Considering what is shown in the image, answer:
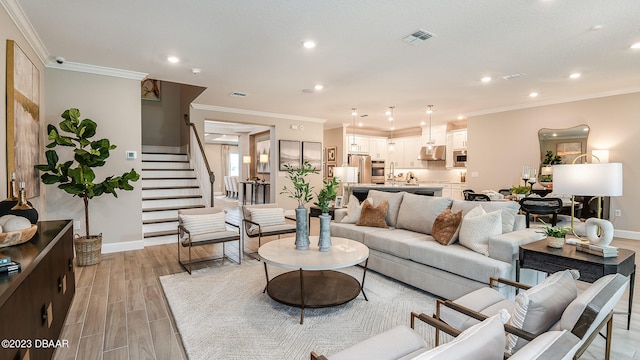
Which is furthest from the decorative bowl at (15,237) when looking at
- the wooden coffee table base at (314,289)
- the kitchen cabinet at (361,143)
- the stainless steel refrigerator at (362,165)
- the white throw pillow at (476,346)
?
the kitchen cabinet at (361,143)

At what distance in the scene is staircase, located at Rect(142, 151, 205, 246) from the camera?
17.7 feet

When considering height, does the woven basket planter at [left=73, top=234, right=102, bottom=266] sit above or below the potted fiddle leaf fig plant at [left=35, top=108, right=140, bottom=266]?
below

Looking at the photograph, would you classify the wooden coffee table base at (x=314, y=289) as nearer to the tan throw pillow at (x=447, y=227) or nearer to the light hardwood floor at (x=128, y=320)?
the light hardwood floor at (x=128, y=320)

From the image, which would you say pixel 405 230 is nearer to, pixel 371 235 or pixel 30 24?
pixel 371 235

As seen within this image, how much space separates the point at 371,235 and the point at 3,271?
316 cm

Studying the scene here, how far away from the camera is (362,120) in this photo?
899cm

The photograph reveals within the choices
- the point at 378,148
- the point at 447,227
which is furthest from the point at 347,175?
the point at 378,148

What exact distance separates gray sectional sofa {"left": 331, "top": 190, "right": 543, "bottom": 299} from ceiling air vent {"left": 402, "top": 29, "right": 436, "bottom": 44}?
186 centimetres

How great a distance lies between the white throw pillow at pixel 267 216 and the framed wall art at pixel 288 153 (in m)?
3.48

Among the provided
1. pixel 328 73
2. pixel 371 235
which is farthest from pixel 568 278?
pixel 328 73

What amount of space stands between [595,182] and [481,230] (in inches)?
37.7

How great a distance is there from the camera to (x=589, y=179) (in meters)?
2.44

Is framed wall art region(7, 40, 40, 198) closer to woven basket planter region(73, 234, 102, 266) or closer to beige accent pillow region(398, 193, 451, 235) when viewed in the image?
woven basket planter region(73, 234, 102, 266)

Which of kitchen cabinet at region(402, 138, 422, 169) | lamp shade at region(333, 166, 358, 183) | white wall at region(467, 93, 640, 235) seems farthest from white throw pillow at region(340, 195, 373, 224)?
kitchen cabinet at region(402, 138, 422, 169)
